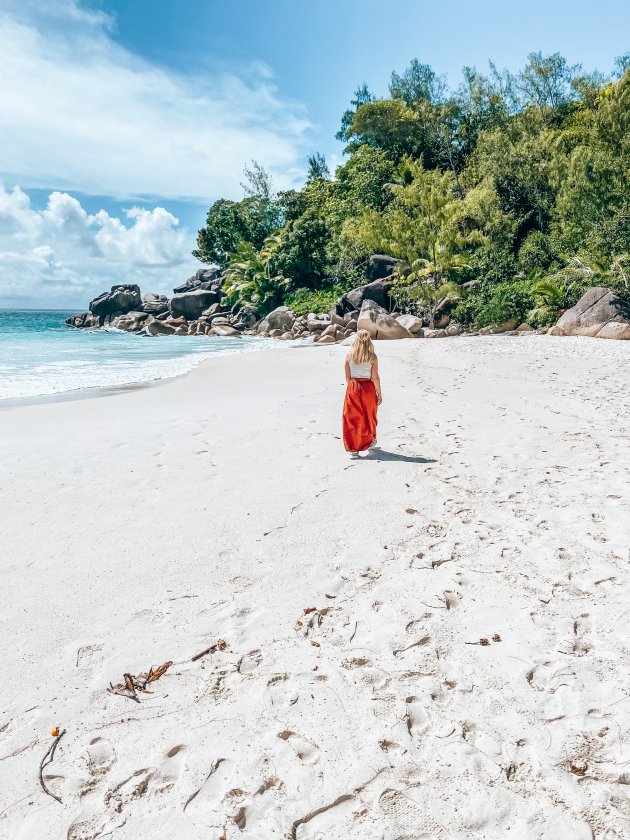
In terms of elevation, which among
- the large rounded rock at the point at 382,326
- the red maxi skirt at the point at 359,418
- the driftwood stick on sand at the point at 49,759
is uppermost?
the large rounded rock at the point at 382,326

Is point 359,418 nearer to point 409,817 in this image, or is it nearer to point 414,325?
point 409,817

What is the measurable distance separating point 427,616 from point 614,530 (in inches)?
73.5

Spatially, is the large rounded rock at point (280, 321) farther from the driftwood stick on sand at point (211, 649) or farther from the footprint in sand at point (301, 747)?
the footprint in sand at point (301, 747)

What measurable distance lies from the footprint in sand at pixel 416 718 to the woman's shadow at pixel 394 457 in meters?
3.66

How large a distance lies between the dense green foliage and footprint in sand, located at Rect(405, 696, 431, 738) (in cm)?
2313

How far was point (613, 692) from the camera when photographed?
2363 mm

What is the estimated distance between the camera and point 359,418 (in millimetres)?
6234

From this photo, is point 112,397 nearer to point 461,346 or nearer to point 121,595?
point 121,595

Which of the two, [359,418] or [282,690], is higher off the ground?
[359,418]

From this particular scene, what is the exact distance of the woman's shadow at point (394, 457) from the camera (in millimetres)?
5938

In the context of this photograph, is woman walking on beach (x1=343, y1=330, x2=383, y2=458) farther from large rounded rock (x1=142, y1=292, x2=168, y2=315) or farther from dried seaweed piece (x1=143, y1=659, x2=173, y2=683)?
large rounded rock (x1=142, y1=292, x2=168, y2=315)

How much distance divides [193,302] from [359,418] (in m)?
41.8

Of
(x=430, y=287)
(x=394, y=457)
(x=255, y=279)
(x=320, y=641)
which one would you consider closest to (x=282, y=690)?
(x=320, y=641)

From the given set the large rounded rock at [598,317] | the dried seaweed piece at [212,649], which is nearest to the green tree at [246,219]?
the large rounded rock at [598,317]
